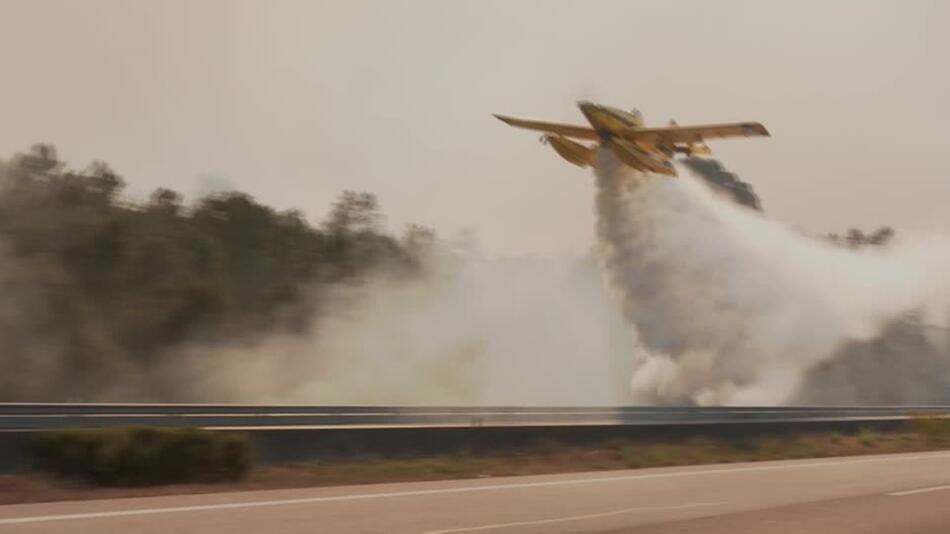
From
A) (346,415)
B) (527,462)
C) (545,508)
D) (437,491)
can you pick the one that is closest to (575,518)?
(545,508)

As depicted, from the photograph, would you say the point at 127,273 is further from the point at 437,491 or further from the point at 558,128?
the point at 437,491

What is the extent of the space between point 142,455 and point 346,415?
9.95 m

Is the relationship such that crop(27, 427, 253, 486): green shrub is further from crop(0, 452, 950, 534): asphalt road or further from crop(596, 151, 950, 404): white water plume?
crop(596, 151, 950, 404): white water plume

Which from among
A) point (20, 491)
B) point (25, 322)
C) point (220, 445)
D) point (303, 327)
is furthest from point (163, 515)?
point (303, 327)

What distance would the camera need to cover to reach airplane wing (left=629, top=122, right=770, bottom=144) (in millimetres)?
36594

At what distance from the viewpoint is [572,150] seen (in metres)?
38.1

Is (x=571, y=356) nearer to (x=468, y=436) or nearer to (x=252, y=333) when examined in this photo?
(x=252, y=333)

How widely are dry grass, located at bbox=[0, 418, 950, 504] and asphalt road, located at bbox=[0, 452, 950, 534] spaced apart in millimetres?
970

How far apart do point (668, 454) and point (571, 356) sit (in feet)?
123

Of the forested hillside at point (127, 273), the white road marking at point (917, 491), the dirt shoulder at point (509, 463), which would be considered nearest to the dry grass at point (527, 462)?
the dirt shoulder at point (509, 463)

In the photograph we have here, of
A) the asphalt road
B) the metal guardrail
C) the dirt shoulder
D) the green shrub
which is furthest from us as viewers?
the metal guardrail

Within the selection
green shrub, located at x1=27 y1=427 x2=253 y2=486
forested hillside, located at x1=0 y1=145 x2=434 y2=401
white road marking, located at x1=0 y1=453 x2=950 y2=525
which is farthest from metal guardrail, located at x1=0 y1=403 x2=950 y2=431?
forested hillside, located at x1=0 y1=145 x2=434 y2=401

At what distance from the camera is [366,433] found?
17.9 meters

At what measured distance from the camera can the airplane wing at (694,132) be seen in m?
36.6
